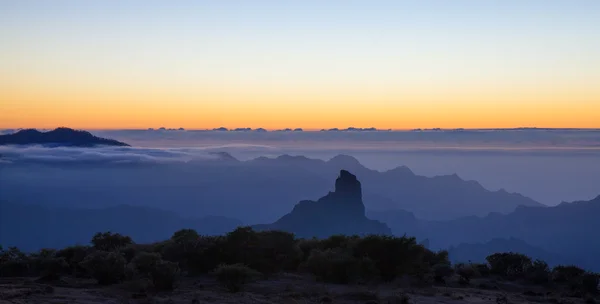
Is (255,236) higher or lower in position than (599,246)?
higher

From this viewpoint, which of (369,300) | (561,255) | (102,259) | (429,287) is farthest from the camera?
(561,255)

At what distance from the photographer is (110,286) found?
2255cm

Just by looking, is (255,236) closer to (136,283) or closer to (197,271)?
(197,271)

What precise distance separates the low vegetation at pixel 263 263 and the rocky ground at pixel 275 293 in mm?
737

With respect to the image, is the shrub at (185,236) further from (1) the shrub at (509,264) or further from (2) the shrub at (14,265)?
(1) the shrub at (509,264)

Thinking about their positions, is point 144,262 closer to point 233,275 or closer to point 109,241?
point 233,275

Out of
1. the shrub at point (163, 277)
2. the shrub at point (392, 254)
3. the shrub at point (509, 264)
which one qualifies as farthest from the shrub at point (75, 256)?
the shrub at point (509, 264)

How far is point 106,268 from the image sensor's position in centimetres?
2327

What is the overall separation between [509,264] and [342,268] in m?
11.7

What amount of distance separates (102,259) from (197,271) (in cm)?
514

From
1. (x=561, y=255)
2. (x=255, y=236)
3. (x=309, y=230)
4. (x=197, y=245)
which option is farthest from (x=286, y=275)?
(x=561, y=255)

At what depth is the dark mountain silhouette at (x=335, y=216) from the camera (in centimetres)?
17700

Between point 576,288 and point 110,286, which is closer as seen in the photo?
point 110,286

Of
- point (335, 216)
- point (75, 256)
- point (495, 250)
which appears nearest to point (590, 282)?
point (75, 256)
